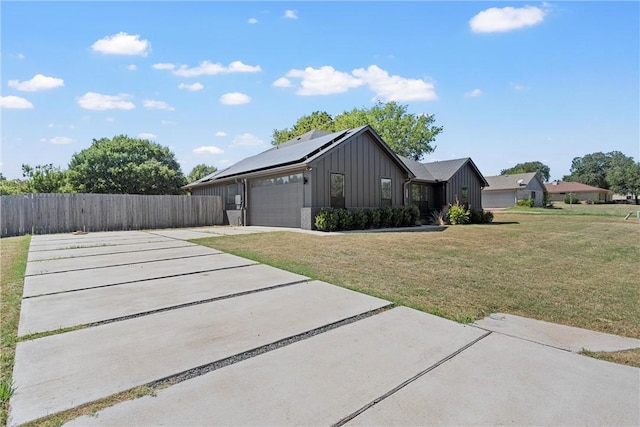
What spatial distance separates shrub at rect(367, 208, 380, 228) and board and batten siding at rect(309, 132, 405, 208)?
0.62m

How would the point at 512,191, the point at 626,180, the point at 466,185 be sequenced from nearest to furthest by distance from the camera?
the point at 466,185 → the point at 512,191 → the point at 626,180

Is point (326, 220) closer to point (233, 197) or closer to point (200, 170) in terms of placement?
point (233, 197)

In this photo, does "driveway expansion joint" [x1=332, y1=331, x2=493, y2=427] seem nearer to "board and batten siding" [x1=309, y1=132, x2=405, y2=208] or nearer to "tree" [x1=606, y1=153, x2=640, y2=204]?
"board and batten siding" [x1=309, y1=132, x2=405, y2=208]

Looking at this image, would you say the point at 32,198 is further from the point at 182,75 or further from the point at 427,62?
the point at 427,62

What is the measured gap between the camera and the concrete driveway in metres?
1.81

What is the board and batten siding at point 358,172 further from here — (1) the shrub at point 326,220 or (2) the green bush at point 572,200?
(2) the green bush at point 572,200

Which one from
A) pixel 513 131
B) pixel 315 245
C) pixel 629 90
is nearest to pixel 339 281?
pixel 315 245

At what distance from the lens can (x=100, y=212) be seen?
1554 centimetres

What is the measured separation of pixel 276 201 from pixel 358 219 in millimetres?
4024

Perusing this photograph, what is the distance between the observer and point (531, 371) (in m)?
2.28

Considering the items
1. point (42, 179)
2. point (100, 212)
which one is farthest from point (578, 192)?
point (42, 179)

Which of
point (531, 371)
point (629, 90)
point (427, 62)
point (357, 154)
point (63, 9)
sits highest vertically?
point (427, 62)

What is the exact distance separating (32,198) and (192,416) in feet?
56.0

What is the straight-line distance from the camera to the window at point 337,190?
13.9 meters
